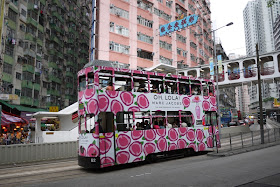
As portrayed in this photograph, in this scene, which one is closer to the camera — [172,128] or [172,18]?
[172,128]

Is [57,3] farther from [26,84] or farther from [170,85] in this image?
[170,85]

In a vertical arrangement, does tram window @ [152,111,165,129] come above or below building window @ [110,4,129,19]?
below

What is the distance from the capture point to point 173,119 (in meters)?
13.2

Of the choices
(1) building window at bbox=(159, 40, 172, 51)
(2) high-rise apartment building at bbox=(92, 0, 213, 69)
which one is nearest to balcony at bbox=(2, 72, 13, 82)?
(2) high-rise apartment building at bbox=(92, 0, 213, 69)

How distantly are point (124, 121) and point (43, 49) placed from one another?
35254 millimetres

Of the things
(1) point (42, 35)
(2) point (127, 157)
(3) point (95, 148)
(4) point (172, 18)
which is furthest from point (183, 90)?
(1) point (42, 35)

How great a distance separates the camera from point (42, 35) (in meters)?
41.3

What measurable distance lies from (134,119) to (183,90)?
145 inches

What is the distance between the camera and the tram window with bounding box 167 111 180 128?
42.6 ft

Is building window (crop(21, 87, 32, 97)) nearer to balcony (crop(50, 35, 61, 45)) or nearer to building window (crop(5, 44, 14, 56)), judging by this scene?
building window (crop(5, 44, 14, 56))

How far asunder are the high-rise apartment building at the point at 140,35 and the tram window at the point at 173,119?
18743mm

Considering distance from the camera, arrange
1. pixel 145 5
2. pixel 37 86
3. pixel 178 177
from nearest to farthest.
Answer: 1. pixel 178 177
2. pixel 145 5
3. pixel 37 86

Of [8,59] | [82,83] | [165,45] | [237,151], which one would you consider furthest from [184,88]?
[8,59]

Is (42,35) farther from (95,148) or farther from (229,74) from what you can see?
(95,148)
